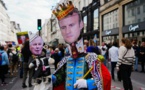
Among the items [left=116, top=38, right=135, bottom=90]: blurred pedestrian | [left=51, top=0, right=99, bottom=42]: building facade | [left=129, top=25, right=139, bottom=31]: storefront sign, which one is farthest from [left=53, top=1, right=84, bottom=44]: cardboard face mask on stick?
[left=51, top=0, right=99, bottom=42]: building facade

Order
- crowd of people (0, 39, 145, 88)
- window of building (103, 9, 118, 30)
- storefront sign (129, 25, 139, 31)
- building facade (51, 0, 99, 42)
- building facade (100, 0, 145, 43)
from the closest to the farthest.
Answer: crowd of people (0, 39, 145, 88) < building facade (100, 0, 145, 43) < storefront sign (129, 25, 139, 31) < window of building (103, 9, 118, 30) < building facade (51, 0, 99, 42)

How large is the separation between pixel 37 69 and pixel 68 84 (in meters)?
2.13

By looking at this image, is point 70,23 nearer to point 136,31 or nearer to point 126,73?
point 126,73

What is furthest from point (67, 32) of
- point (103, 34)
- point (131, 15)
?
point (103, 34)

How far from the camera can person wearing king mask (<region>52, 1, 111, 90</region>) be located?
10.6 feet

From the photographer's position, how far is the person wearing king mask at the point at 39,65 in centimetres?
505

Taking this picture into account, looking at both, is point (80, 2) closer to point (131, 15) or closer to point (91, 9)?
point (91, 9)

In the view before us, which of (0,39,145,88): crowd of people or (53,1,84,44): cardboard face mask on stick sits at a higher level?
(53,1,84,44): cardboard face mask on stick

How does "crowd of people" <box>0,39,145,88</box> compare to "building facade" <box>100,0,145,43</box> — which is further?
"building facade" <box>100,0,145,43</box>

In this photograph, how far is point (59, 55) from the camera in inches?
507

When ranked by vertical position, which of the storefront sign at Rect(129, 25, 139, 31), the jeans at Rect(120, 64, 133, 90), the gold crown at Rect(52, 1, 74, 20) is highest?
the storefront sign at Rect(129, 25, 139, 31)

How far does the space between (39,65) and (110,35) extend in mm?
25707

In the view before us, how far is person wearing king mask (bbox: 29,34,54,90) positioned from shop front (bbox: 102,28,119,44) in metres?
23.2

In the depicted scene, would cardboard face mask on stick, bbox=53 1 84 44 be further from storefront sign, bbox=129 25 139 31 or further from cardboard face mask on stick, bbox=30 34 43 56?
storefront sign, bbox=129 25 139 31
